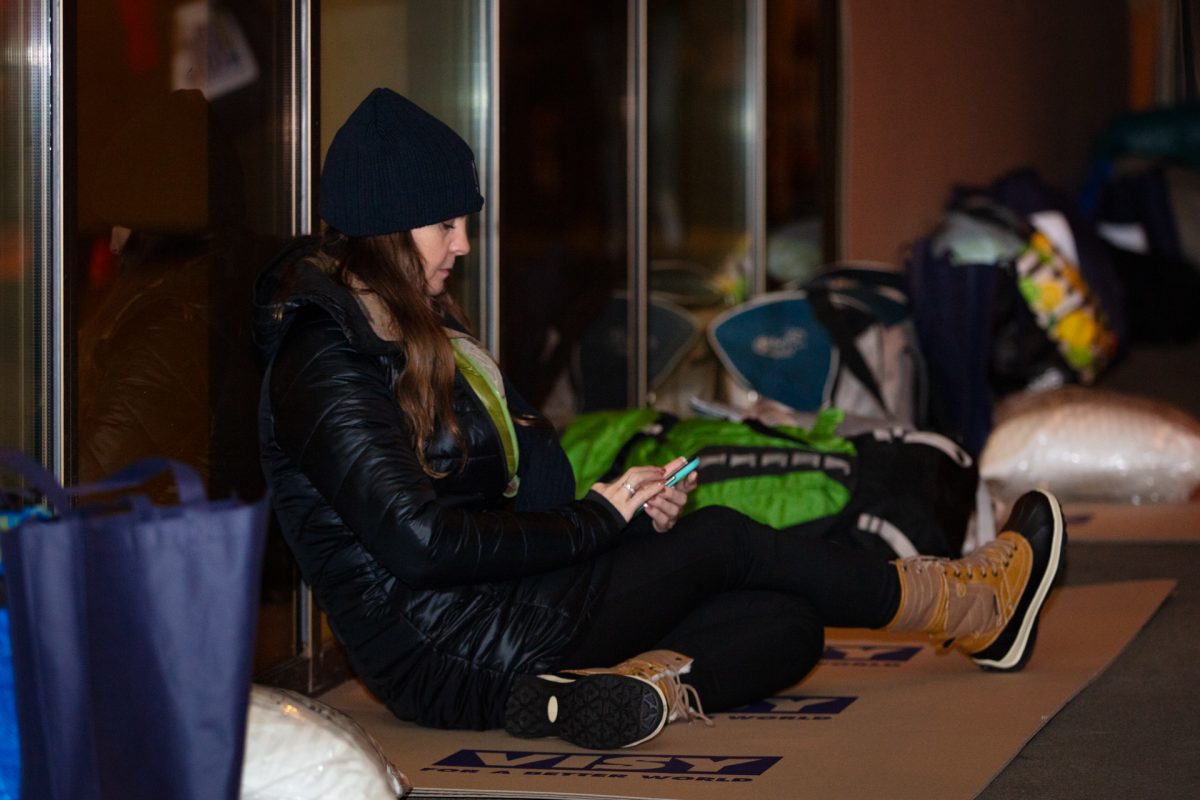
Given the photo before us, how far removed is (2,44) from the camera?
7.18 feet

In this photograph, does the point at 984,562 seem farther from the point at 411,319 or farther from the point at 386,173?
the point at 386,173

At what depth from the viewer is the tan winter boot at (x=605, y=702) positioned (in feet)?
7.85

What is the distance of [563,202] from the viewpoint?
14.3ft

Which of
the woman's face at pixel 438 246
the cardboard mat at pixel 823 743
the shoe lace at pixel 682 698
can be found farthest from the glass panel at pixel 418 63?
the shoe lace at pixel 682 698

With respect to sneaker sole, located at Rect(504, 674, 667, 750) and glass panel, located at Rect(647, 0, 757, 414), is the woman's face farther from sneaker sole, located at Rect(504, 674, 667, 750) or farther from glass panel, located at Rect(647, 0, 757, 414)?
glass panel, located at Rect(647, 0, 757, 414)

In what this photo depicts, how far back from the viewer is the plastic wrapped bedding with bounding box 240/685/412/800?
6.30ft

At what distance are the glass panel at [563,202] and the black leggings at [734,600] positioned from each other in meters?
1.28

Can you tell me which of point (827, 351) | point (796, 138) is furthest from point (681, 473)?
point (796, 138)

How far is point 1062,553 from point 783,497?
0.71m

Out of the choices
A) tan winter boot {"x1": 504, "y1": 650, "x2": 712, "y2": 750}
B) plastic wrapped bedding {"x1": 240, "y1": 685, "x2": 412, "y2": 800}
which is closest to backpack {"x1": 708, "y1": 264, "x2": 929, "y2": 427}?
tan winter boot {"x1": 504, "y1": 650, "x2": 712, "y2": 750}

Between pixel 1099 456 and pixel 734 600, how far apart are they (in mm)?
2399

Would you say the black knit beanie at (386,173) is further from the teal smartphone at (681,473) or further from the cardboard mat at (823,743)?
the cardboard mat at (823,743)

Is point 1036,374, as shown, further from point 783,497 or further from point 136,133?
point 136,133

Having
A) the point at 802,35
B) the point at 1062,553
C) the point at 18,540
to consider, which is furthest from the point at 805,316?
the point at 18,540
